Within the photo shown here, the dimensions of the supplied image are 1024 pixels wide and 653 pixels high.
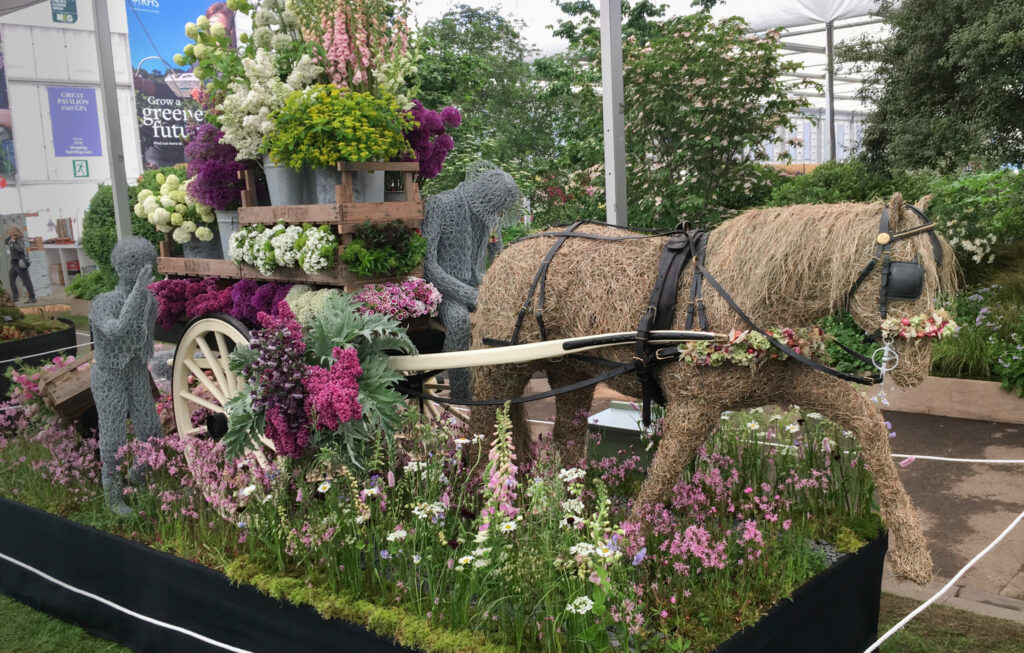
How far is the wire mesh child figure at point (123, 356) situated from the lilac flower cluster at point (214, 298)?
227 millimetres

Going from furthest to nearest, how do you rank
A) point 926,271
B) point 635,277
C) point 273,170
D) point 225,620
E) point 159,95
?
1. point 159,95
2. point 273,170
3. point 225,620
4. point 635,277
5. point 926,271

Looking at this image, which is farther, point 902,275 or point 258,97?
point 258,97

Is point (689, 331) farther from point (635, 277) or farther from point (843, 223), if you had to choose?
point (843, 223)

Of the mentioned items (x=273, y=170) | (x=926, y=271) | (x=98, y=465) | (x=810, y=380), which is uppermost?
(x=273, y=170)

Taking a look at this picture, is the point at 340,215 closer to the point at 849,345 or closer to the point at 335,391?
the point at 335,391

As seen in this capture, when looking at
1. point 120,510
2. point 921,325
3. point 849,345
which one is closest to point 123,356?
point 120,510

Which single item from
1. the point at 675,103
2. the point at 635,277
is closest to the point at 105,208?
the point at 675,103

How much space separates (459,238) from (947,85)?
6.67 meters

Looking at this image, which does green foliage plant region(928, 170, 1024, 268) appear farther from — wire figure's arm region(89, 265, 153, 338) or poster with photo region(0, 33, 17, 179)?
A: poster with photo region(0, 33, 17, 179)

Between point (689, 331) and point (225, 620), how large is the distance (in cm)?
222

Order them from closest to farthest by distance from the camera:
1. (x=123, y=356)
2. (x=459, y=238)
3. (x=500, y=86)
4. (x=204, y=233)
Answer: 1. (x=123, y=356)
2. (x=459, y=238)
3. (x=204, y=233)
4. (x=500, y=86)

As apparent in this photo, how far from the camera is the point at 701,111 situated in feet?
27.9

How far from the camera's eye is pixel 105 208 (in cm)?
1130

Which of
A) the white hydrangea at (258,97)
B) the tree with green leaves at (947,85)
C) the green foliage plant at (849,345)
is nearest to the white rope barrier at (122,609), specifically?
the white hydrangea at (258,97)
